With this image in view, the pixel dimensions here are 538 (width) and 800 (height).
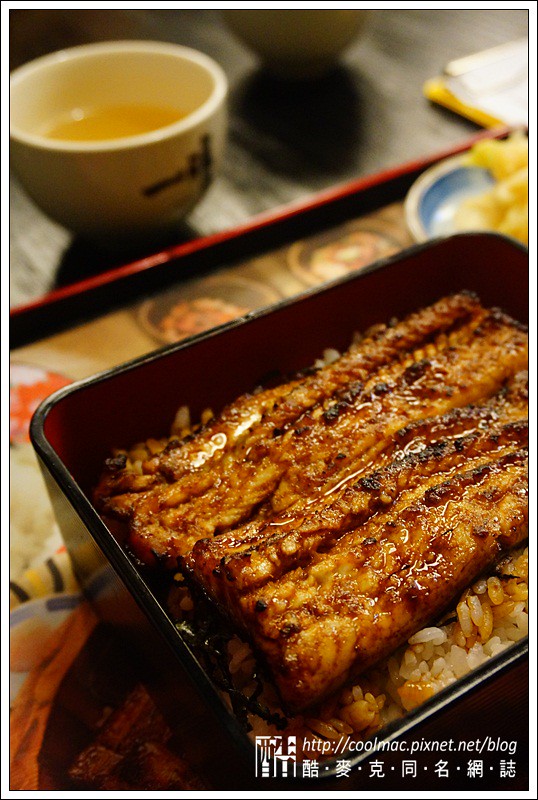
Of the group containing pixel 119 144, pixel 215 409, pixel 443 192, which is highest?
pixel 119 144

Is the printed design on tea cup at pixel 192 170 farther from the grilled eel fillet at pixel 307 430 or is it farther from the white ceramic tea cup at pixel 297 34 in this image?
the white ceramic tea cup at pixel 297 34

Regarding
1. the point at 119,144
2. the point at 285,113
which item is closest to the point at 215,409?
the point at 119,144

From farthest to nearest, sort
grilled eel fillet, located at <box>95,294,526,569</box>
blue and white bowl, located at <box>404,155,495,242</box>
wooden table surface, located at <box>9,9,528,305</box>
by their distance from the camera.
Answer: wooden table surface, located at <box>9,9,528,305</box> → blue and white bowl, located at <box>404,155,495,242</box> → grilled eel fillet, located at <box>95,294,526,569</box>

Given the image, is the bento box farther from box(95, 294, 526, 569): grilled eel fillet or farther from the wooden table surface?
the wooden table surface

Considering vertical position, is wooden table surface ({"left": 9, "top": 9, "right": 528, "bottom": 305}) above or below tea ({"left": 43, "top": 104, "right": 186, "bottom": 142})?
below

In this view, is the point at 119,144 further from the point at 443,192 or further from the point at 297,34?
the point at 297,34

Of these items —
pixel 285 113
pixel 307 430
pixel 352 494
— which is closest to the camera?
pixel 352 494

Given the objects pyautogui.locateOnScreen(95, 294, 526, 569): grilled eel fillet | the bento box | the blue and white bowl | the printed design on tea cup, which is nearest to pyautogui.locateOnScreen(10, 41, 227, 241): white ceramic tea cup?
the printed design on tea cup
